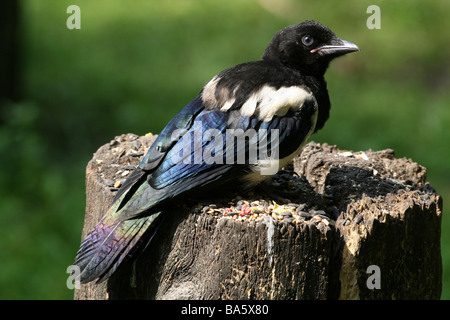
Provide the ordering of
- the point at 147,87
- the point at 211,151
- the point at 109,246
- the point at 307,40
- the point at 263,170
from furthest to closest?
the point at 147,87
the point at 307,40
the point at 263,170
the point at 211,151
the point at 109,246

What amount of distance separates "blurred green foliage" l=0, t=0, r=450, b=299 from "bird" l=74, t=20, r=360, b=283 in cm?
199

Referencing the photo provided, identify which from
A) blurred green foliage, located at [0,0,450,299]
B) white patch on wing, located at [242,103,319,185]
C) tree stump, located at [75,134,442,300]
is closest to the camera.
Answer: tree stump, located at [75,134,442,300]

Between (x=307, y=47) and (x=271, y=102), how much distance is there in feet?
1.78

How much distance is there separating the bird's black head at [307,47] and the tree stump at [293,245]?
0.66 meters

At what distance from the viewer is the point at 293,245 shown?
3023 mm

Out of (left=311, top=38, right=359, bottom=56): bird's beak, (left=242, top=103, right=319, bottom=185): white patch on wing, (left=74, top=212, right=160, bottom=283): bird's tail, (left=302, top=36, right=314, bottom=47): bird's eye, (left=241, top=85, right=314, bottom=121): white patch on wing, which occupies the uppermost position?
(left=302, top=36, right=314, bottom=47): bird's eye

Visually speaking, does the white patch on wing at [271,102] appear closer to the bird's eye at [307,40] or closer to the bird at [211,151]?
the bird at [211,151]

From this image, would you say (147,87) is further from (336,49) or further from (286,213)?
(286,213)

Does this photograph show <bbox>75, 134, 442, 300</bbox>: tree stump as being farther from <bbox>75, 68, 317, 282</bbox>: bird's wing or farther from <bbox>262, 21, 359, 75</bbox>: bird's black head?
<bbox>262, 21, 359, 75</bbox>: bird's black head

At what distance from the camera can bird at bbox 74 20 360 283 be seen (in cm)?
317

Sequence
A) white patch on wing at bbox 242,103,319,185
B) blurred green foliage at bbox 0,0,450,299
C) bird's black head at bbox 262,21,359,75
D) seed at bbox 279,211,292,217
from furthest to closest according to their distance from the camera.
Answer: blurred green foliage at bbox 0,0,450,299 → bird's black head at bbox 262,21,359,75 → white patch on wing at bbox 242,103,319,185 → seed at bbox 279,211,292,217

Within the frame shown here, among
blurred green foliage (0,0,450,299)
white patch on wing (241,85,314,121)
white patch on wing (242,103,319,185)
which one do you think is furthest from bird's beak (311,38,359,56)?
blurred green foliage (0,0,450,299)

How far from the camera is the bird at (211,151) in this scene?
10.4ft

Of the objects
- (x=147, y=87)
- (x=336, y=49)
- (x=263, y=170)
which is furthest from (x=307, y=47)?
(x=147, y=87)
